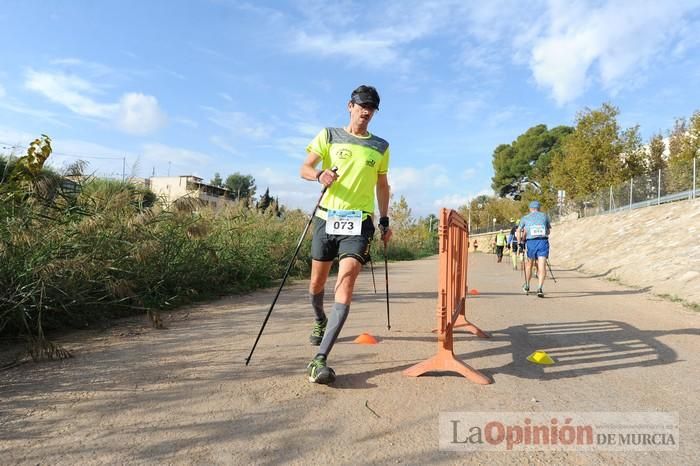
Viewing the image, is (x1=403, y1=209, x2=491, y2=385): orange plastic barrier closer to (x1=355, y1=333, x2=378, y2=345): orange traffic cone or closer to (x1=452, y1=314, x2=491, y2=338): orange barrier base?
(x1=355, y1=333, x2=378, y2=345): orange traffic cone

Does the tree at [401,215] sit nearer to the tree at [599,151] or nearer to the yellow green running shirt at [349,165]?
the tree at [599,151]

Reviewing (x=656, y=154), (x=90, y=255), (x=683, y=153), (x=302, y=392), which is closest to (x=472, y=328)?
(x=302, y=392)

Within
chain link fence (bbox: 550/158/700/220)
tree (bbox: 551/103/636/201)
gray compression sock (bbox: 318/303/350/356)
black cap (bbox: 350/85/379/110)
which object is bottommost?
gray compression sock (bbox: 318/303/350/356)

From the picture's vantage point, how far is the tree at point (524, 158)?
223ft

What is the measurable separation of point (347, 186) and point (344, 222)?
0.98ft

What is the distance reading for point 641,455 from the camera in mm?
2523

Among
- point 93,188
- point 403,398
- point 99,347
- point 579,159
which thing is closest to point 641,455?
point 403,398

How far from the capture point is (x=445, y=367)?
12.4ft

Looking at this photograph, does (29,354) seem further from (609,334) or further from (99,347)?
(609,334)

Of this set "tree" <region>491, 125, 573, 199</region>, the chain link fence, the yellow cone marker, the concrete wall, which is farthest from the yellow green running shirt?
"tree" <region>491, 125, 573, 199</region>

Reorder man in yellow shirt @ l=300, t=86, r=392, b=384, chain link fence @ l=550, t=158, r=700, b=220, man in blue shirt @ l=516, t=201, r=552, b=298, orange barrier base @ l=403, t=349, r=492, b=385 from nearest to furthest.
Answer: orange barrier base @ l=403, t=349, r=492, b=385 < man in yellow shirt @ l=300, t=86, r=392, b=384 < man in blue shirt @ l=516, t=201, r=552, b=298 < chain link fence @ l=550, t=158, r=700, b=220

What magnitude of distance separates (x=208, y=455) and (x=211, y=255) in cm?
607

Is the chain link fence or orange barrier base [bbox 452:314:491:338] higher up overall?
the chain link fence

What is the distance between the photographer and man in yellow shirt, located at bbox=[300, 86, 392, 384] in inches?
150
